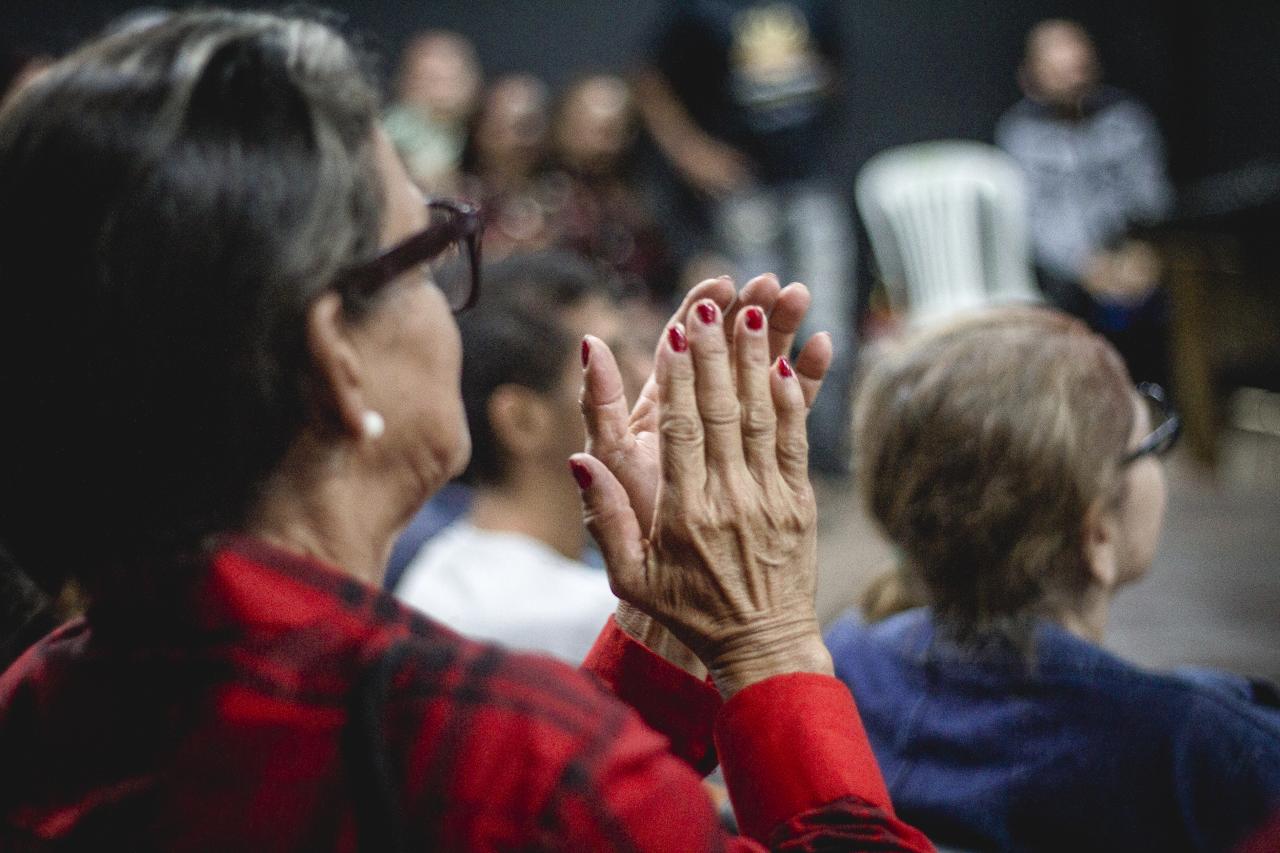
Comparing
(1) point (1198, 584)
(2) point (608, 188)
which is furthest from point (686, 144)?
(1) point (1198, 584)

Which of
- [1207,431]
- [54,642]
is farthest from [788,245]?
[54,642]

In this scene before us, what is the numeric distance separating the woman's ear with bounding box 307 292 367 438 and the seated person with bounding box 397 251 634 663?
2.98 ft

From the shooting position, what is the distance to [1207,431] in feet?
12.3

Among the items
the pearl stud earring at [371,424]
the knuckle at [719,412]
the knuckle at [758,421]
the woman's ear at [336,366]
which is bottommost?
the knuckle at [758,421]

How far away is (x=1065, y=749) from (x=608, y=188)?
12.8ft

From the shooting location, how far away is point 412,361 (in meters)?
0.69

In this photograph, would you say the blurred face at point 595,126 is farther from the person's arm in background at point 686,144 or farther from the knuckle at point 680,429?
the knuckle at point 680,429

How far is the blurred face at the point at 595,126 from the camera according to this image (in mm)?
4668

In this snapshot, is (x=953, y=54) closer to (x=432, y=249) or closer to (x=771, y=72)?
(x=771, y=72)

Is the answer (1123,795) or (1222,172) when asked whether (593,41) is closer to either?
(1222,172)

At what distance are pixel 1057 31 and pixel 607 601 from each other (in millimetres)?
4634

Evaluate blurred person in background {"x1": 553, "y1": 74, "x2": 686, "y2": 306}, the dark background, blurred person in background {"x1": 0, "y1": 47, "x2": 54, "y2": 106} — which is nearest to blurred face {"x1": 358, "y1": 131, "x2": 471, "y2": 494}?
blurred person in background {"x1": 0, "y1": 47, "x2": 54, "y2": 106}

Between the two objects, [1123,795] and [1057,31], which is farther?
[1057,31]

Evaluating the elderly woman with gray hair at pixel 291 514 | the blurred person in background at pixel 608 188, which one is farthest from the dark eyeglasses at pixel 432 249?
the blurred person in background at pixel 608 188
